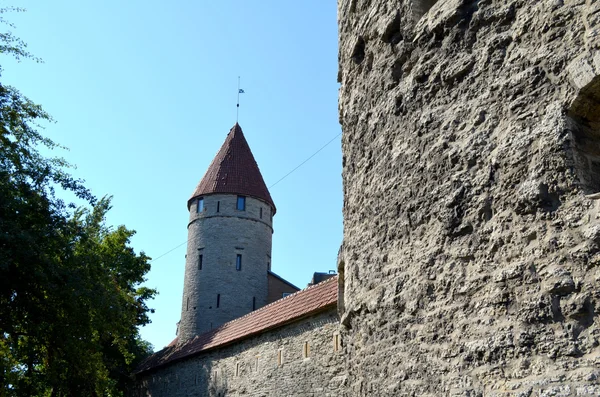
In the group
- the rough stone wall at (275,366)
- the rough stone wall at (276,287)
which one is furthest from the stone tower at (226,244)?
the rough stone wall at (275,366)

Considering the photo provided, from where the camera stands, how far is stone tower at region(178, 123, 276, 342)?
27.4m

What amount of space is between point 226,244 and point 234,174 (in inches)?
132

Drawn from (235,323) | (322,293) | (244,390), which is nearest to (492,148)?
(322,293)

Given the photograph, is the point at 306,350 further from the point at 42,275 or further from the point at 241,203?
the point at 241,203

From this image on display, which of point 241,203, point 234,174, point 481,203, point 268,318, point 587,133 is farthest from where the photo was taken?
point 234,174

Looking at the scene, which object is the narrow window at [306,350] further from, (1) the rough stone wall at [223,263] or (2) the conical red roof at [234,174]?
(2) the conical red roof at [234,174]

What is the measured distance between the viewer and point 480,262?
3.38 m

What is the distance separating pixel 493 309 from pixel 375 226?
4.86 feet

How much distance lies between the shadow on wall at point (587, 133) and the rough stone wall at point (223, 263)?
2471 cm

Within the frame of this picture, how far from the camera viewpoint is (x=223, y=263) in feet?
91.1

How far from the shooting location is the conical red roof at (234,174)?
2888cm

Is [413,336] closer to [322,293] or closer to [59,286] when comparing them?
[59,286]

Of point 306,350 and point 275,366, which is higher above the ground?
point 306,350

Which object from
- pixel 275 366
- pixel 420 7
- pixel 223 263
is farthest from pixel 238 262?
pixel 420 7
